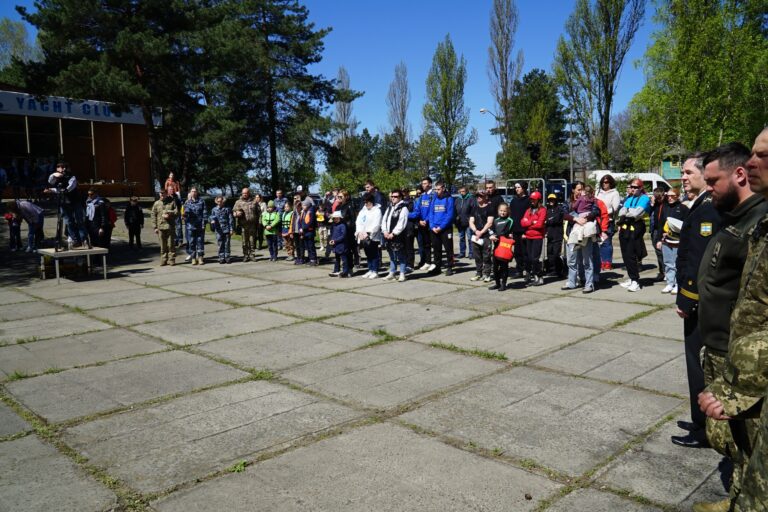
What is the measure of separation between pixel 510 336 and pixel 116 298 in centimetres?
728

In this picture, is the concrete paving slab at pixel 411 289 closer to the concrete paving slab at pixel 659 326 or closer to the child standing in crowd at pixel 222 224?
the concrete paving slab at pixel 659 326

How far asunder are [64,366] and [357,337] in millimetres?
3346

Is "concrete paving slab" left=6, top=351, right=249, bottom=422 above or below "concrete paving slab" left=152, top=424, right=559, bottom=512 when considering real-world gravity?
above

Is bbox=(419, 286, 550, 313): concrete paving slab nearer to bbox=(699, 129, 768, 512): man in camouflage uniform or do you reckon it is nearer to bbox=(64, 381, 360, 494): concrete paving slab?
bbox=(64, 381, 360, 494): concrete paving slab

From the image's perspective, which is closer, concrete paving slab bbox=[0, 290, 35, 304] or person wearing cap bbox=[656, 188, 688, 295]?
person wearing cap bbox=[656, 188, 688, 295]

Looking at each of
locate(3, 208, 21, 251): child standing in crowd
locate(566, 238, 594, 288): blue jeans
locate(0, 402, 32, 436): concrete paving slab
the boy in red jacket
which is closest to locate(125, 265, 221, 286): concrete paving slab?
the boy in red jacket

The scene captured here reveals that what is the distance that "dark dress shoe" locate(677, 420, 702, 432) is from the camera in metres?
4.14

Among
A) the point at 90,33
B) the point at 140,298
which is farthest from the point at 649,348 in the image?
the point at 90,33

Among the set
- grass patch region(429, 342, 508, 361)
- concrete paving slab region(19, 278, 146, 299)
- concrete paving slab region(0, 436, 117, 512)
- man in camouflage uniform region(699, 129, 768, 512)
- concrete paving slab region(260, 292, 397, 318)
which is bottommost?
concrete paving slab region(0, 436, 117, 512)

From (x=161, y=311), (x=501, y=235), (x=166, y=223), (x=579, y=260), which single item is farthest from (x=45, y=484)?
(x=166, y=223)

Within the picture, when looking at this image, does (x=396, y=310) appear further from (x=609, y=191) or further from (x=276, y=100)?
(x=276, y=100)

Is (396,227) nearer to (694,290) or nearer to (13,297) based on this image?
(13,297)

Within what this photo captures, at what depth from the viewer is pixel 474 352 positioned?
6680 millimetres

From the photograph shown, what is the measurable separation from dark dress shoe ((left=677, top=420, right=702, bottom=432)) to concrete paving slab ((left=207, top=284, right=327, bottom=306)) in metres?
7.06
